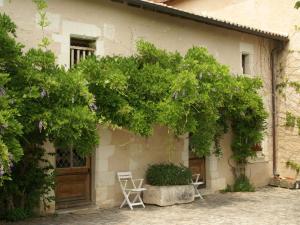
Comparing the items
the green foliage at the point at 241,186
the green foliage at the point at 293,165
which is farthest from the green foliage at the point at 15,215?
the green foliage at the point at 293,165

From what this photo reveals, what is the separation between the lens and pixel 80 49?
363 inches

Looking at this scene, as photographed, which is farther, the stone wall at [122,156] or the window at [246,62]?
the window at [246,62]

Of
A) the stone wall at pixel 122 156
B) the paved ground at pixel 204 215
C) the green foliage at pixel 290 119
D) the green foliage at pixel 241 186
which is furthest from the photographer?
the green foliage at pixel 290 119

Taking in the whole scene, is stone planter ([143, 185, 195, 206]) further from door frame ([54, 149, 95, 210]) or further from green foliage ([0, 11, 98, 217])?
green foliage ([0, 11, 98, 217])

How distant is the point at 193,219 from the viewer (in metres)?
8.06

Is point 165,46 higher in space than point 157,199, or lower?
higher

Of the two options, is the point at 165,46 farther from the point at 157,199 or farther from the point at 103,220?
the point at 103,220

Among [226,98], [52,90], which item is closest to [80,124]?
[52,90]

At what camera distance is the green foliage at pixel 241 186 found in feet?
38.8

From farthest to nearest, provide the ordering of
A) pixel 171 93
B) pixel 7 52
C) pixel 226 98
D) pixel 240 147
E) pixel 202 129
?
pixel 240 147 < pixel 226 98 < pixel 202 129 < pixel 171 93 < pixel 7 52

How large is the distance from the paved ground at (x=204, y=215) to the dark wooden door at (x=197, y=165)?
1.25 metres

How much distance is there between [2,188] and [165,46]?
502 centimetres

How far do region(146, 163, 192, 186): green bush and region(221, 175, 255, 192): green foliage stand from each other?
2401 mm

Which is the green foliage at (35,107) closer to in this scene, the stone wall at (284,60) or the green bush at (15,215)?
the green bush at (15,215)
